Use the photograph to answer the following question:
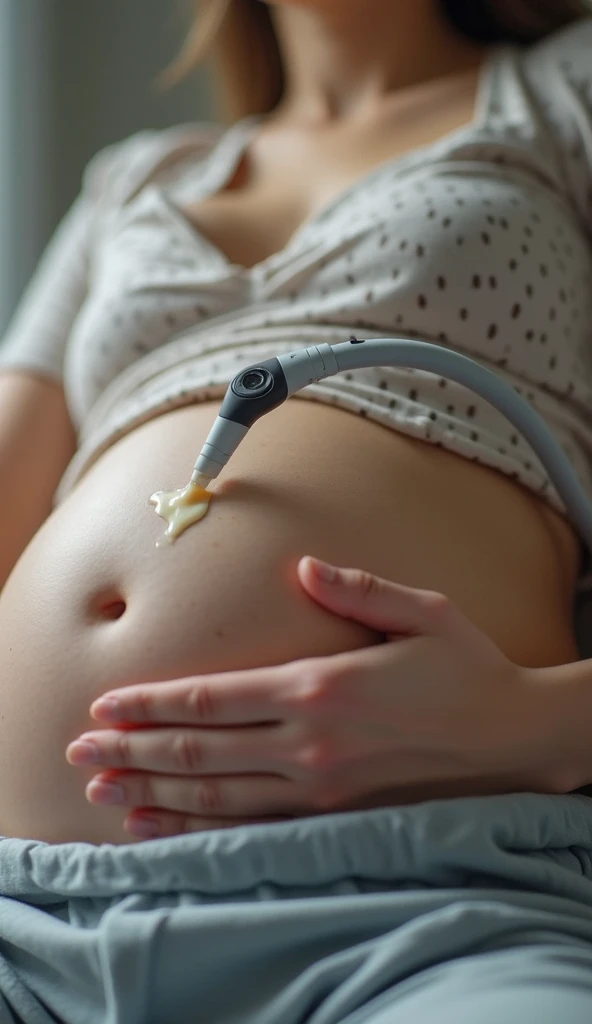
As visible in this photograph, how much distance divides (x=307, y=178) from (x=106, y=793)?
72cm

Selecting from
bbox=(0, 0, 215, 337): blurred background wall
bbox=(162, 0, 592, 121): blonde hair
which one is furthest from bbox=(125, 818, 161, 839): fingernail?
bbox=(0, 0, 215, 337): blurred background wall

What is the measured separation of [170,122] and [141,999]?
1589 millimetres

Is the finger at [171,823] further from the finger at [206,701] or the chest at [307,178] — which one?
the chest at [307,178]

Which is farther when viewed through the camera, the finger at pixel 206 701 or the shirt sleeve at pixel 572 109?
the shirt sleeve at pixel 572 109

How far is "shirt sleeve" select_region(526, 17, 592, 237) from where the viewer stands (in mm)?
963

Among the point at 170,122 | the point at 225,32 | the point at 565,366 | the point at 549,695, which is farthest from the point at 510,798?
the point at 170,122

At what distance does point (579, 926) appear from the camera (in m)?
0.58

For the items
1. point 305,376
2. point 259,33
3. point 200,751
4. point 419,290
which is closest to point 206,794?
point 200,751

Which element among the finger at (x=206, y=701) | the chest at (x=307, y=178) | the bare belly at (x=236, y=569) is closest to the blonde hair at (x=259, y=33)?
the chest at (x=307, y=178)

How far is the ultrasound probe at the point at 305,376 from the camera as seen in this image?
663 mm

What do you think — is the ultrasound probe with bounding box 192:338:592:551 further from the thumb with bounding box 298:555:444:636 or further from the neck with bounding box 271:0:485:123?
the neck with bounding box 271:0:485:123

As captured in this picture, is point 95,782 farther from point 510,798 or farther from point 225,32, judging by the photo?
point 225,32

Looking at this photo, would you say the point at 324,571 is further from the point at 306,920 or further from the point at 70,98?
the point at 70,98

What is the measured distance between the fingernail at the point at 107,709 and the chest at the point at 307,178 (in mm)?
560
